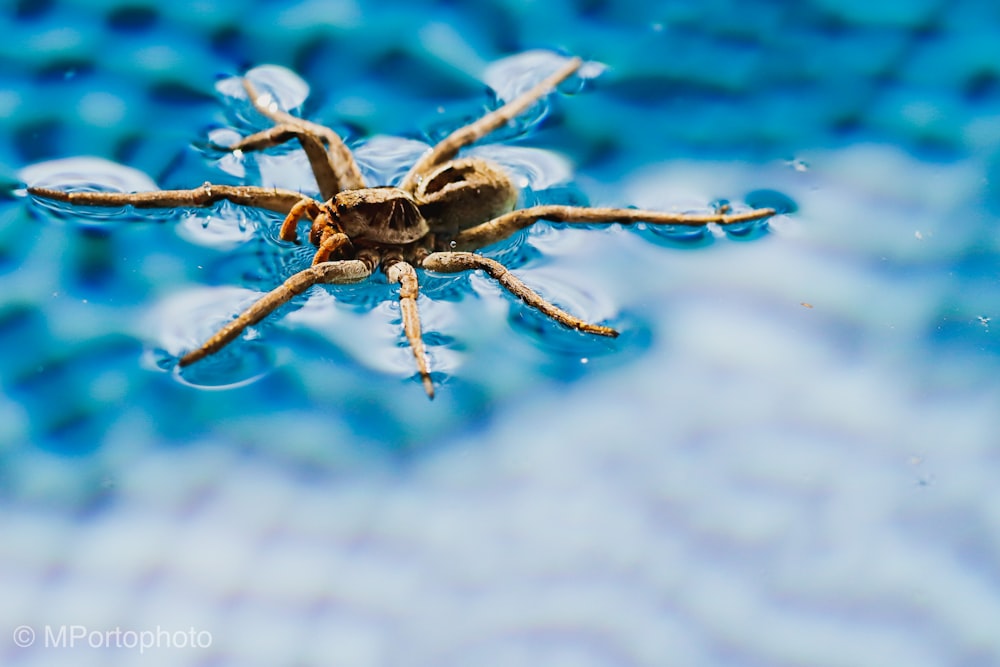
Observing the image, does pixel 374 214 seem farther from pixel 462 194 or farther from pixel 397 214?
pixel 462 194

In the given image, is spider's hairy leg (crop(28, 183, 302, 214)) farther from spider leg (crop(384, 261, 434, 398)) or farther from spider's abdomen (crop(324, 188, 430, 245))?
spider leg (crop(384, 261, 434, 398))

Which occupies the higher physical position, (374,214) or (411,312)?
(374,214)

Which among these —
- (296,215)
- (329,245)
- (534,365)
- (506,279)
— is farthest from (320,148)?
(534,365)

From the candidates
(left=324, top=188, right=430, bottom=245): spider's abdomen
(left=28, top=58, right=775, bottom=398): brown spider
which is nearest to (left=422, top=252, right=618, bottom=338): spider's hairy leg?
(left=28, top=58, right=775, bottom=398): brown spider

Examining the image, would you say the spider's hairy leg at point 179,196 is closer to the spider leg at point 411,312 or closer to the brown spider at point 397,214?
the brown spider at point 397,214

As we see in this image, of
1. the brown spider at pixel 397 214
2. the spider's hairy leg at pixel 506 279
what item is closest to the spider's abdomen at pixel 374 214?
the brown spider at pixel 397 214

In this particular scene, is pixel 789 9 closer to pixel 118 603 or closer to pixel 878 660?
pixel 878 660

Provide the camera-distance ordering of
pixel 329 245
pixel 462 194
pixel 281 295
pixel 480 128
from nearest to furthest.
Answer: pixel 281 295, pixel 329 245, pixel 462 194, pixel 480 128

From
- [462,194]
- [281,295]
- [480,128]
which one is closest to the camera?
[281,295]
